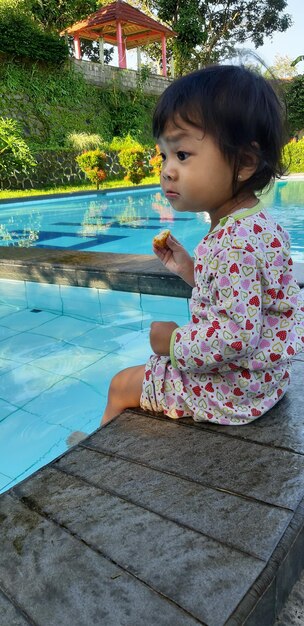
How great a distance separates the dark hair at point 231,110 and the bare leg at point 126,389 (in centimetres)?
70

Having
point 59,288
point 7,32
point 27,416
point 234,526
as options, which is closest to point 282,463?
point 234,526

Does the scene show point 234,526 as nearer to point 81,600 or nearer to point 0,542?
point 81,600

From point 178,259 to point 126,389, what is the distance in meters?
0.48

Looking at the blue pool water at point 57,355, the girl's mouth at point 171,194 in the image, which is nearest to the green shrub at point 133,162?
the blue pool water at point 57,355

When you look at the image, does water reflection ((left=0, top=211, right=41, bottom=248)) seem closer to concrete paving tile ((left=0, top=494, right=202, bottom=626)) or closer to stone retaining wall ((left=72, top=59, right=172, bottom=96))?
concrete paving tile ((left=0, top=494, right=202, bottom=626))

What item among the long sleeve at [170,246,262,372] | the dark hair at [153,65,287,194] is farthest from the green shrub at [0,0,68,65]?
the long sleeve at [170,246,262,372]

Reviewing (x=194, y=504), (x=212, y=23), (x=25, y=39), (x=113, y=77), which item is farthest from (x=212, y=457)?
(x=212, y=23)

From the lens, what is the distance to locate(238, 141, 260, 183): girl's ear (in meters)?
1.23

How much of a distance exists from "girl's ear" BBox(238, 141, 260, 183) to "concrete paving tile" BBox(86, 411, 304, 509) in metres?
0.72

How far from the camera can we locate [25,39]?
1540 cm

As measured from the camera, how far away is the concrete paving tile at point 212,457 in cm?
111

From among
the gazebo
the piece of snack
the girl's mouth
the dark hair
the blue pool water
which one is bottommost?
the blue pool water

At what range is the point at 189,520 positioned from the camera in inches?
40.3

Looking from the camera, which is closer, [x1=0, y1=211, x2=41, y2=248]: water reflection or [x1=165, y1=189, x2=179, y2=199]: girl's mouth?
[x1=165, y1=189, x2=179, y2=199]: girl's mouth
